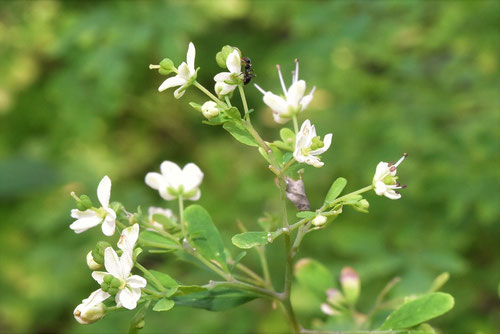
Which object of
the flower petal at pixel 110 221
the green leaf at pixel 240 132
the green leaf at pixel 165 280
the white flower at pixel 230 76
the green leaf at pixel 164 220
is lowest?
the green leaf at pixel 165 280

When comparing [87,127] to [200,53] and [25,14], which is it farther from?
[200,53]

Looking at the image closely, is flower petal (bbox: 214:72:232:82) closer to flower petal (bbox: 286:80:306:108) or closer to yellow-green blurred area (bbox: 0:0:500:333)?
flower petal (bbox: 286:80:306:108)

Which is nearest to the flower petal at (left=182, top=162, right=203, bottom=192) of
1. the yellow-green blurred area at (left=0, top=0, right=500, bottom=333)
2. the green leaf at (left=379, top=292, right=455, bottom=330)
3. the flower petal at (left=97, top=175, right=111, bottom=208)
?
the flower petal at (left=97, top=175, right=111, bottom=208)

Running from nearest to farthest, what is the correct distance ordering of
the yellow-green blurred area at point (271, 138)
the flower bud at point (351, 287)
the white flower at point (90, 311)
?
the white flower at point (90, 311)
the flower bud at point (351, 287)
the yellow-green blurred area at point (271, 138)

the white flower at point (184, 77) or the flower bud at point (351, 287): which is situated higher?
the white flower at point (184, 77)

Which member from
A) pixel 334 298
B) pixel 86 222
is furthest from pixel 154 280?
pixel 334 298

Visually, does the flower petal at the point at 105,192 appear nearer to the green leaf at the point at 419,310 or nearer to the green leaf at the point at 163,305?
the green leaf at the point at 163,305

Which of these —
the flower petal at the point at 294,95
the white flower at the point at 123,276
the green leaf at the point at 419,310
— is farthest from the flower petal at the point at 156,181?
the green leaf at the point at 419,310
